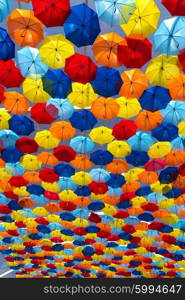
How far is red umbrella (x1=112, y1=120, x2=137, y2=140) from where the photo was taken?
968 centimetres

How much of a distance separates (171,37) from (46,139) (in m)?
5.09

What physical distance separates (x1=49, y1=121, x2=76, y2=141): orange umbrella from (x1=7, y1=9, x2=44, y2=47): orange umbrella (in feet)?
11.0

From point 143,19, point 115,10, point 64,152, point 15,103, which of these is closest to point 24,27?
point 115,10

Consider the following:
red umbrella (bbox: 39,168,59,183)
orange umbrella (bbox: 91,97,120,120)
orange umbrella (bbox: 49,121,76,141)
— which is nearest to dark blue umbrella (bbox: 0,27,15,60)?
orange umbrella (bbox: 91,97,120,120)

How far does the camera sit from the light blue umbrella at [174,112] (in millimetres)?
8883

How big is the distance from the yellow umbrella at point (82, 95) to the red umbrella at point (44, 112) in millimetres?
689

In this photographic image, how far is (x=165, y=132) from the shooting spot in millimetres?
9523

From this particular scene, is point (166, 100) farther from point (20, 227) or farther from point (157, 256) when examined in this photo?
point (157, 256)

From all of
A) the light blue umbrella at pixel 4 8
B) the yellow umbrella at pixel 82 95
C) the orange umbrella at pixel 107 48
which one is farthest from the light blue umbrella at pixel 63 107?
the light blue umbrella at pixel 4 8

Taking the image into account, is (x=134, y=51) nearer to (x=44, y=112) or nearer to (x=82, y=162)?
(x=44, y=112)

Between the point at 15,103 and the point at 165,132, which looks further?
the point at 165,132

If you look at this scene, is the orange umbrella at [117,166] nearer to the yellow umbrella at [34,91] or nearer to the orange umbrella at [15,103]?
the orange umbrella at [15,103]

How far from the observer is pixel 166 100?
8.20 m

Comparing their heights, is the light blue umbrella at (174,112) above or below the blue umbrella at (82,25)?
below
